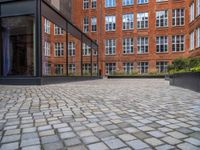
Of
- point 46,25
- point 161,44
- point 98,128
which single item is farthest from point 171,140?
point 161,44

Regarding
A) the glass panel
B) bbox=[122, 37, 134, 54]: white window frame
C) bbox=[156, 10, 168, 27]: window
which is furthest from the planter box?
bbox=[156, 10, 168, 27]: window

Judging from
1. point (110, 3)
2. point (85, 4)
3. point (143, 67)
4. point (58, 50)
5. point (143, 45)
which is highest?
point (85, 4)

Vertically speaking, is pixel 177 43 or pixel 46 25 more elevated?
pixel 177 43

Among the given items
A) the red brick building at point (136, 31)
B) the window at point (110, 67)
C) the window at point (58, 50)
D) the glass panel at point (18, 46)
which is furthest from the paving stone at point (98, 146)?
the window at point (110, 67)

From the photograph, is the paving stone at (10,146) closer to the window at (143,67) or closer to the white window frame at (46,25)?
the white window frame at (46,25)

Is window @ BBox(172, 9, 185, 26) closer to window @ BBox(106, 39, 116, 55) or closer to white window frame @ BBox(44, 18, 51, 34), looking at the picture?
window @ BBox(106, 39, 116, 55)

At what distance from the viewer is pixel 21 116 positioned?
14.6 ft

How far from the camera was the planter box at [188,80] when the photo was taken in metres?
9.19

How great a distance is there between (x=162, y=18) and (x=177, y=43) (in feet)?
16.4

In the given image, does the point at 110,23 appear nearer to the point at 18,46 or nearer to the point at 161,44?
the point at 161,44

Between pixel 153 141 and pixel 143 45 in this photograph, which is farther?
pixel 143 45

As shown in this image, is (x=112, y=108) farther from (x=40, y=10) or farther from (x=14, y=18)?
(x=14, y=18)

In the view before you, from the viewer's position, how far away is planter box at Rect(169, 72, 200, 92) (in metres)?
9.19

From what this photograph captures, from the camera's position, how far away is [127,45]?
128 feet
